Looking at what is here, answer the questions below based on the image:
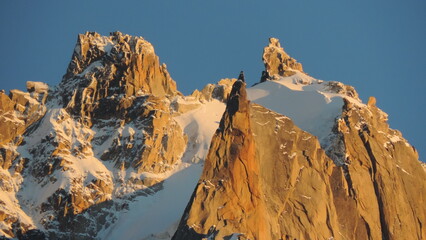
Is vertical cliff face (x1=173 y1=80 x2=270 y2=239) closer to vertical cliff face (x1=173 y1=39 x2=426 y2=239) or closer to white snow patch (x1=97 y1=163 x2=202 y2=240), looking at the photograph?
vertical cliff face (x1=173 y1=39 x2=426 y2=239)

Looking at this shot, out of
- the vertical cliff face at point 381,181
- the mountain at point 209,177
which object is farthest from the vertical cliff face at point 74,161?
the vertical cliff face at point 381,181

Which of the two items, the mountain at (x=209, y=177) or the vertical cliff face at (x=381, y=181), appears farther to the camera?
the vertical cliff face at (x=381, y=181)

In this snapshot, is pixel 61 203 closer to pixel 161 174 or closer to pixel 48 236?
pixel 48 236

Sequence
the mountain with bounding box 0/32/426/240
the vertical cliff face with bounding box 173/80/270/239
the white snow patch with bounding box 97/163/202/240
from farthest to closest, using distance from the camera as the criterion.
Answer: the white snow patch with bounding box 97/163/202/240 → the mountain with bounding box 0/32/426/240 → the vertical cliff face with bounding box 173/80/270/239

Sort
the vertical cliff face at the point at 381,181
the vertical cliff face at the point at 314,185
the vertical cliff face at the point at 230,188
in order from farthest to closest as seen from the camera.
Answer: the vertical cliff face at the point at 381,181, the vertical cliff face at the point at 314,185, the vertical cliff face at the point at 230,188

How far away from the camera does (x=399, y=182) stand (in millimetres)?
193125

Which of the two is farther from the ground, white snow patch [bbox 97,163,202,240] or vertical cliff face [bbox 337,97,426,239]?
vertical cliff face [bbox 337,97,426,239]

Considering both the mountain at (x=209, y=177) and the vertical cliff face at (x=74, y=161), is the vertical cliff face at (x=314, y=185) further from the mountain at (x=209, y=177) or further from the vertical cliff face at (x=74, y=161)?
the vertical cliff face at (x=74, y=161)

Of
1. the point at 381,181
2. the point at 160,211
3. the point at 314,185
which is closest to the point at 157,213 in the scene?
the point at 160,211

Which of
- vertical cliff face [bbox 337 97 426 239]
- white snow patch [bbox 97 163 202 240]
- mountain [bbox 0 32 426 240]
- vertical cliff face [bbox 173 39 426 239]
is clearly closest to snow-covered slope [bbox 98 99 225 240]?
white snow patch [bbox 97 163 202 240]

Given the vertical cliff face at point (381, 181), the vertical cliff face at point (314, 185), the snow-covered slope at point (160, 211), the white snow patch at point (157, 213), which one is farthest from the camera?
the vertical cliff face at point (381, 181)

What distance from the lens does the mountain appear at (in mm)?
166875

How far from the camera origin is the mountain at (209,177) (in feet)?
547

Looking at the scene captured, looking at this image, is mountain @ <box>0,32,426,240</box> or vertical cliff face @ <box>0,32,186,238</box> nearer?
mountain @ <box>0,32,426,240</box>
